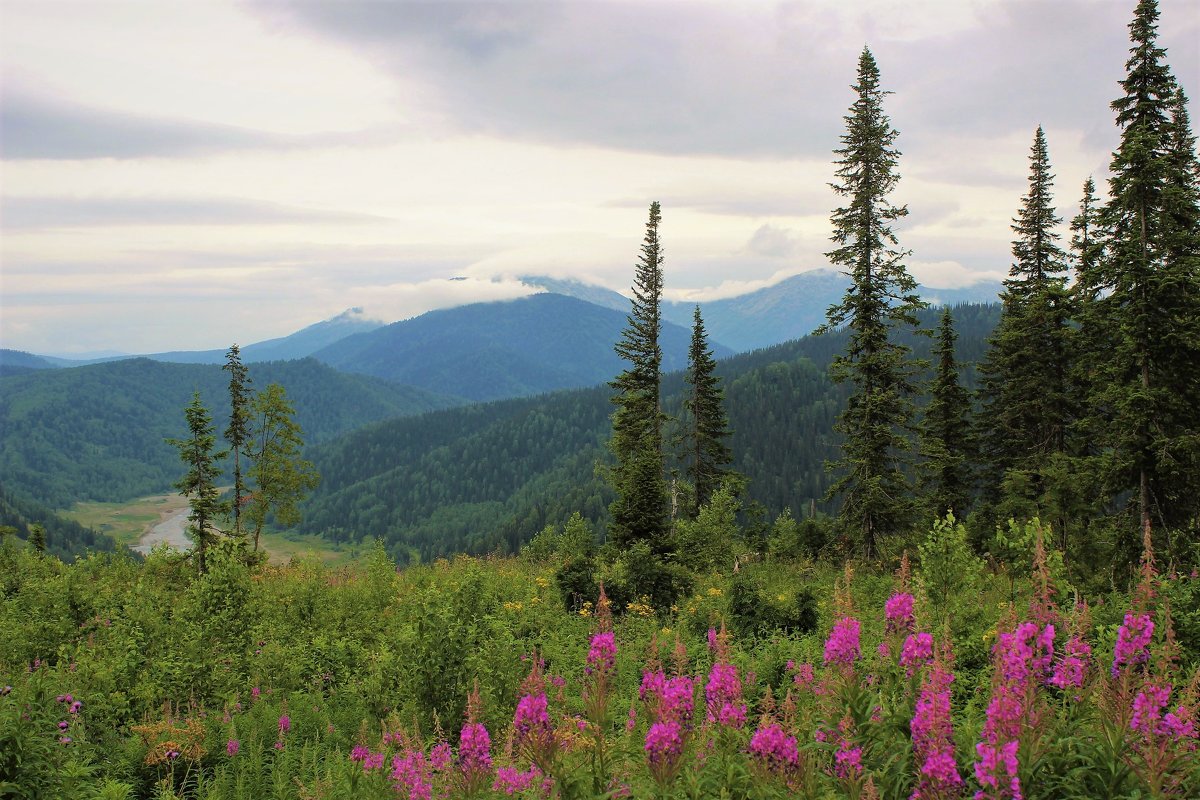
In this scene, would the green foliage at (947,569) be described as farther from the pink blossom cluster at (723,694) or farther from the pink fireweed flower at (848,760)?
the pink fireweed flower at (848,760)

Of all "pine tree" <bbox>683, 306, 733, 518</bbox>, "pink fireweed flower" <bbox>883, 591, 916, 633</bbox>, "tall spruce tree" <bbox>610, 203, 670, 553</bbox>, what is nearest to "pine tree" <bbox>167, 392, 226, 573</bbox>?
"tall spruce tree" <bbox>610, 203, 670, 553</bbox>

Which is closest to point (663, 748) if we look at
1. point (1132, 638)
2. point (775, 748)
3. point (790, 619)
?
point (775, 748)

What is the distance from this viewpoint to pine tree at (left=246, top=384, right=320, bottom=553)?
32.9 m

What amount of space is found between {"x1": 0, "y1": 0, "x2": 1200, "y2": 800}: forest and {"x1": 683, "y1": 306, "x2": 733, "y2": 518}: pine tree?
1875 mm

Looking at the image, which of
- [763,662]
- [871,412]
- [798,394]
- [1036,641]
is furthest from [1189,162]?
[798,394]

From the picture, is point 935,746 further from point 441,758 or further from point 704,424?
point 704,424

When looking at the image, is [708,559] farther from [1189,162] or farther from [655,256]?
[1189,162]

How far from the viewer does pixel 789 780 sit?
400 centimetres

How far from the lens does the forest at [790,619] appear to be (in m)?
4.20

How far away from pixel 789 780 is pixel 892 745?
2.51ft

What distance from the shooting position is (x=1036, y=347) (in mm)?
26000

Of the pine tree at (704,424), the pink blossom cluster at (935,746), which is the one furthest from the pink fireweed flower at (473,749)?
the pine tree at (704,424)

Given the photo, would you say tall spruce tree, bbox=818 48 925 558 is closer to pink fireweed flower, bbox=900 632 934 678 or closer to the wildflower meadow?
the wildflower meadow

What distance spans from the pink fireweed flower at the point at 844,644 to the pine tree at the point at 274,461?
107 ft
